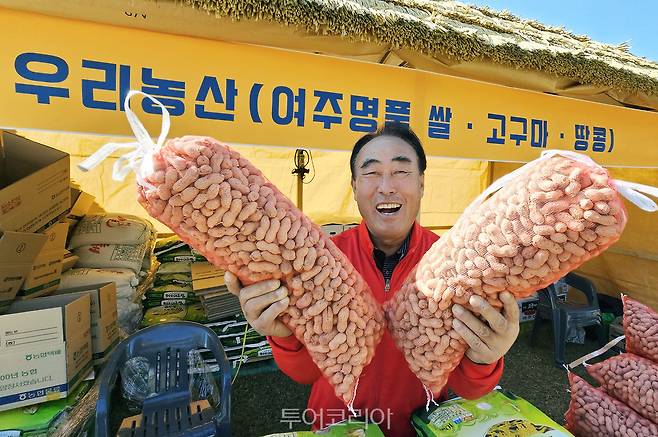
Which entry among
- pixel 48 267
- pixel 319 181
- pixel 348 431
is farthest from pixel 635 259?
pixel 48 267

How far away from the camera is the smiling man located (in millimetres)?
1052

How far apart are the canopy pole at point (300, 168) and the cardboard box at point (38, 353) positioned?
250 centimetres

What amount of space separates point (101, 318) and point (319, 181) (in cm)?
271

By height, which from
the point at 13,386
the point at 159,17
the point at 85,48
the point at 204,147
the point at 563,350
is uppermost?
the point at 159,17

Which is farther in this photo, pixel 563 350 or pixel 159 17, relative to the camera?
pixel 563 350

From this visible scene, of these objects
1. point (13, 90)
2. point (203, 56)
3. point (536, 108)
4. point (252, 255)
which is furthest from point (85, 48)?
point (536, 108)

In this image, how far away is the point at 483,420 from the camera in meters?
1.20

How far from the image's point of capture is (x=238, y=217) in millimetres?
695

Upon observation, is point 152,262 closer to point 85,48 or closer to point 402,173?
point 85,48

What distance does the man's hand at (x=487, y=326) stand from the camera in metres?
0.78

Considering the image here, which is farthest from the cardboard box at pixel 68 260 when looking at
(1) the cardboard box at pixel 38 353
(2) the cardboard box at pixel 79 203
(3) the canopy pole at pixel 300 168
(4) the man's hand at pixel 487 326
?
(4) the man's hand at pixel 487 326

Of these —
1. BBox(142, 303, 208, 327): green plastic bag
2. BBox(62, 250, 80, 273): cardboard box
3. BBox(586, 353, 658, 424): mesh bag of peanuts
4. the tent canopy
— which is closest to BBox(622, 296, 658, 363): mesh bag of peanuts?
BBox(586, 353, 658, 424): mesh bag of peanuts

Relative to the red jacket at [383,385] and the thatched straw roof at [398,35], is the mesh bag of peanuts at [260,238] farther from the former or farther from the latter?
the thatched straw roof at [398,35]

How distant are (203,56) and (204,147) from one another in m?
0.99
